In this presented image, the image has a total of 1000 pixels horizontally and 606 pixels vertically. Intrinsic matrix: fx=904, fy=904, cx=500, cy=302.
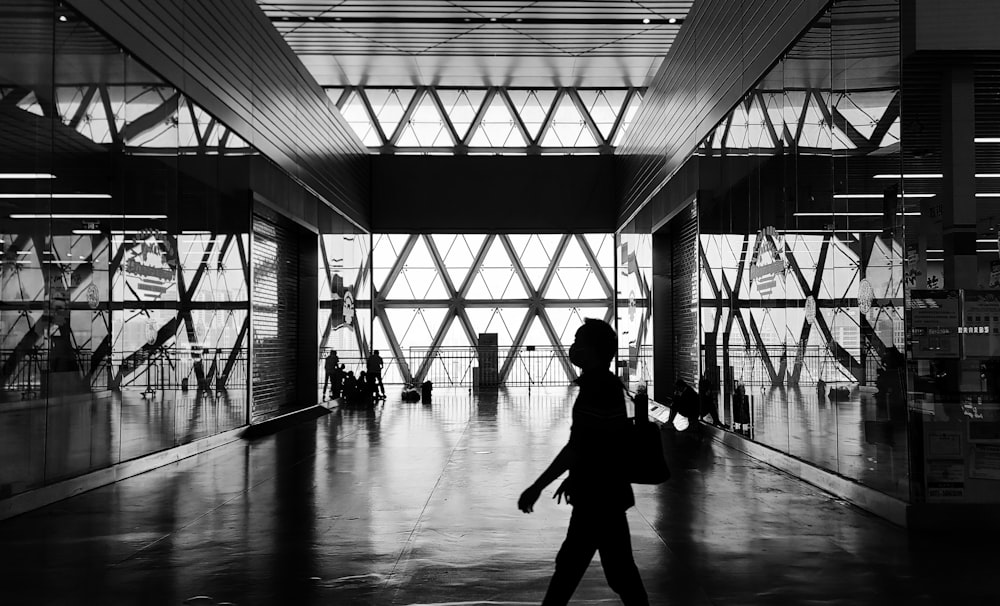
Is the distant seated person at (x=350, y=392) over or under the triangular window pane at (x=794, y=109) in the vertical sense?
under

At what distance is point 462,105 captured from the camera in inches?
1182

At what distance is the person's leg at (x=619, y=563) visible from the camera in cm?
373

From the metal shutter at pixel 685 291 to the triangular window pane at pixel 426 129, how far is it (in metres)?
12.8

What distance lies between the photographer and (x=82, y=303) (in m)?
8.63

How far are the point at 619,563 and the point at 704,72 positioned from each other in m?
11.5

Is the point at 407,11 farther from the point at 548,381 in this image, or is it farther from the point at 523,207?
the point at 548,381

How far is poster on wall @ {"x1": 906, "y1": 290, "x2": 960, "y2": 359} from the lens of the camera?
22.2 feet

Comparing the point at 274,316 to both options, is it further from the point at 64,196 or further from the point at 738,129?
the point at 738,129

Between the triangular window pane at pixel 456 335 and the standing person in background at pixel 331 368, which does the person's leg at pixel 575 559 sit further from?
the triangular window pane at pixel 456 335

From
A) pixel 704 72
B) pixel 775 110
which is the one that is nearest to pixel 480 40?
pixel 704 72

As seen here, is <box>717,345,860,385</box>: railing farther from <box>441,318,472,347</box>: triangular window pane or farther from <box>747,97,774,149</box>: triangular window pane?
<box>441,318,472,347</box>: triangular window pane

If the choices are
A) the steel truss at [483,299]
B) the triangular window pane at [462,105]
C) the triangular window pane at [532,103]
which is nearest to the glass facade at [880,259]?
the triangular window pane at [532,103]

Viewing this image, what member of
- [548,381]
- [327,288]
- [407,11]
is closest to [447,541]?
[327,288]

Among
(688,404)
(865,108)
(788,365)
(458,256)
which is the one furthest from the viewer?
(458,256)
